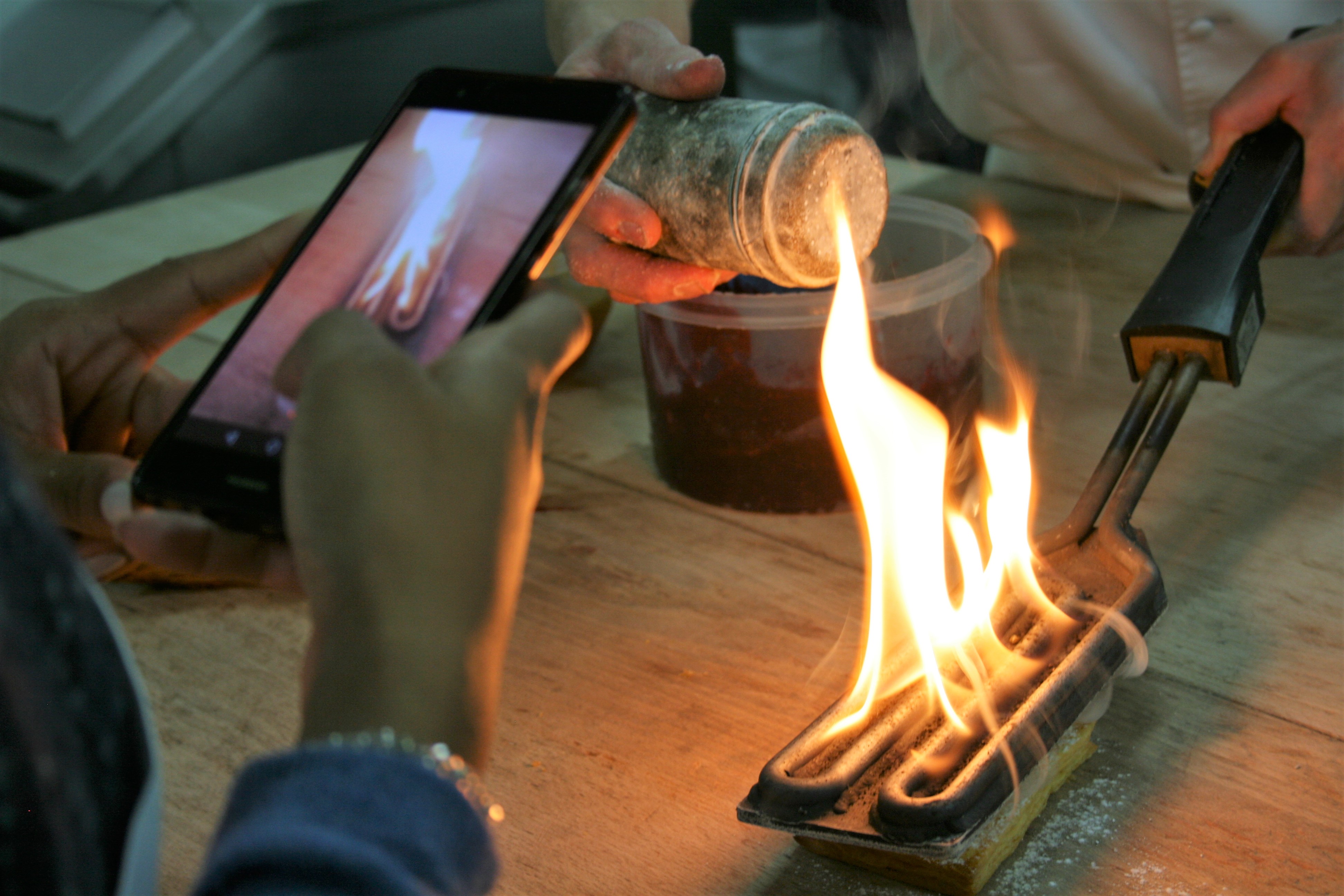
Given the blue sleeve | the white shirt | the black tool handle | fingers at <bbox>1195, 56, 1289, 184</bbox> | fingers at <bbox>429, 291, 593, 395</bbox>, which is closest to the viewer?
the blue sleeve

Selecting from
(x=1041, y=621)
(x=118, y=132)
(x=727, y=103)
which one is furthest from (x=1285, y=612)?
(x=118, y=132)

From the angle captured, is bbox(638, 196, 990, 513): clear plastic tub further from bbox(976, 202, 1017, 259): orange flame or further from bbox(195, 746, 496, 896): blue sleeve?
bbox(195, 746, 496, 896): blue sleeve

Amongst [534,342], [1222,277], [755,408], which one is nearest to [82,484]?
[534,342]

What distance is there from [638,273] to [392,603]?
40cm

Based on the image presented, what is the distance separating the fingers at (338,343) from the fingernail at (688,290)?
1.05ft

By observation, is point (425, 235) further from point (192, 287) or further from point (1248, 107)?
point (1248, 107)

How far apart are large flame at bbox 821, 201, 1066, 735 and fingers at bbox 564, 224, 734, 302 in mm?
83

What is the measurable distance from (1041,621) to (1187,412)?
1.17ft

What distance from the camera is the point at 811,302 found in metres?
0.68

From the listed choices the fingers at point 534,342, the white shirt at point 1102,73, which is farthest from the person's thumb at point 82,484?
the white shirt at point 1102,73

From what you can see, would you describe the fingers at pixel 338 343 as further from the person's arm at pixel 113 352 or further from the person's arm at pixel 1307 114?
the person's arm at pixel 1307 114

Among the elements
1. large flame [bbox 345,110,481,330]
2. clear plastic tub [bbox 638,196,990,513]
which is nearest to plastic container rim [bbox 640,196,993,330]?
clear plastic tub [bbox 638,196,990,513]

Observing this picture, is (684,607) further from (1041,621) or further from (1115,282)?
(1115,282)

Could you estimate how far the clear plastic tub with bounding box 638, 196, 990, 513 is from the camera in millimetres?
693
